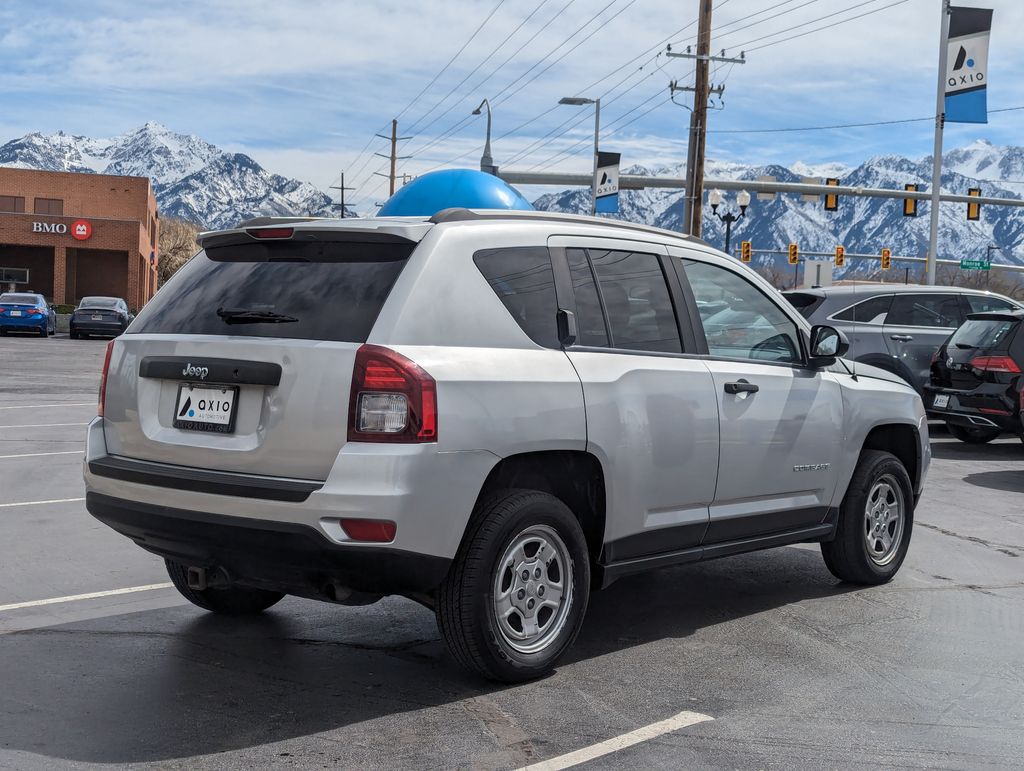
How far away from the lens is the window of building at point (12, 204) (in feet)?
238

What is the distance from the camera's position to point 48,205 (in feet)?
243

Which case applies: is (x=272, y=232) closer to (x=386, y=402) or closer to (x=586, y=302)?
(x=386, y=402)

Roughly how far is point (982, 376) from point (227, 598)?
10.0 meters

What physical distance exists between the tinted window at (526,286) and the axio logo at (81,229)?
63.7m

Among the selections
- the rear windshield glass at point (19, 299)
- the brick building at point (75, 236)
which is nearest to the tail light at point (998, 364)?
the rear windshield glass at point (19, 299)

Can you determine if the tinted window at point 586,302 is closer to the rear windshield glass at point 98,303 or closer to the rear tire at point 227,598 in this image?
the rear tire at point 227,598

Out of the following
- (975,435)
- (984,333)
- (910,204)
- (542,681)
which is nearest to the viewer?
(542,681)

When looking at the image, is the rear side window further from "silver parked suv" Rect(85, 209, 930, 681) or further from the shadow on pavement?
the shadow on pavement

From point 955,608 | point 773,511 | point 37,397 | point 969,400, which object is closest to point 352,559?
point 773,511

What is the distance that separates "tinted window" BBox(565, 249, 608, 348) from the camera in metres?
5.13

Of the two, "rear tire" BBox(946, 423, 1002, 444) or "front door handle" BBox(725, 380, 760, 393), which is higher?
"front door handle" BBox(725, 380, 760, 393)

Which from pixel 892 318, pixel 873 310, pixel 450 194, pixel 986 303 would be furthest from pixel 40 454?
pixel 986 303

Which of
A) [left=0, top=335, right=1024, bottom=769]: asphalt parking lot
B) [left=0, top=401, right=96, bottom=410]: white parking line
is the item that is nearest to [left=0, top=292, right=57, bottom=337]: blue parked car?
[left=0, top=401, right=96, bottom=410]: white parking line

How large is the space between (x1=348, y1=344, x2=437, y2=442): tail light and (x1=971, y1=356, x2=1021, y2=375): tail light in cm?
1047
